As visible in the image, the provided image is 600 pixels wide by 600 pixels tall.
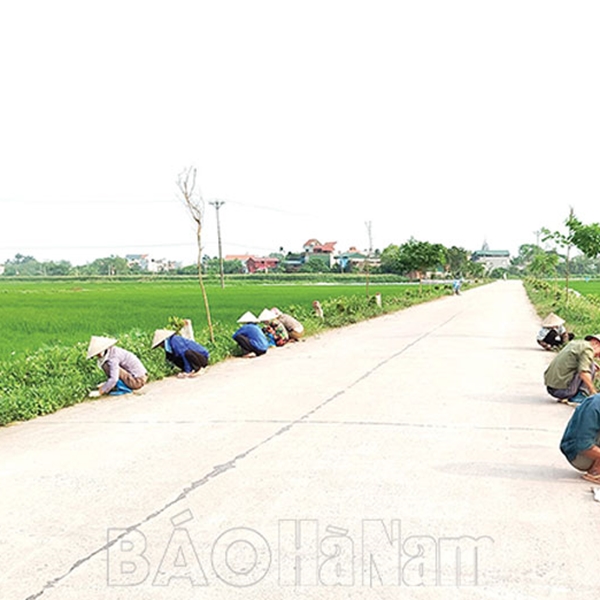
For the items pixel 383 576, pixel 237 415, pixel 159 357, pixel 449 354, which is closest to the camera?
pixel 383 576

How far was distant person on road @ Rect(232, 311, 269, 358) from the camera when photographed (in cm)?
1434

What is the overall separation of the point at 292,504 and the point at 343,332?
51.6ft

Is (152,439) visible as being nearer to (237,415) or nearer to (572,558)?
(237,415)

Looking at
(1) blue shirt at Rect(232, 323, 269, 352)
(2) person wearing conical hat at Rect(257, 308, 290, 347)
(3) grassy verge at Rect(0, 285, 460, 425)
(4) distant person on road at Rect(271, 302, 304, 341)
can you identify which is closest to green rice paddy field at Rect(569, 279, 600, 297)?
(4) distant person on road at Rect(271, 302, 304, 341)

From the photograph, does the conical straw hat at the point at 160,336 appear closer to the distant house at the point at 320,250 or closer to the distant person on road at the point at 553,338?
the distant person on road at the point at 553,338

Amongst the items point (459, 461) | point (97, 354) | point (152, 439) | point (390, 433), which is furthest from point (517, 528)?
point (97, 354)

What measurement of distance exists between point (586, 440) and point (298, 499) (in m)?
2.20

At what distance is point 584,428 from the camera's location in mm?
5617

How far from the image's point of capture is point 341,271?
128000 millimetres

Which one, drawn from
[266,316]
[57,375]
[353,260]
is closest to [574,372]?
[57,375]

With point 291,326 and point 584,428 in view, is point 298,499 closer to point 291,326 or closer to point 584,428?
point 584,428

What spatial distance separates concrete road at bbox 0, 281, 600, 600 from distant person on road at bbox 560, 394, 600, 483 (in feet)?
0.52

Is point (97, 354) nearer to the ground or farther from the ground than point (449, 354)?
farther from the ground

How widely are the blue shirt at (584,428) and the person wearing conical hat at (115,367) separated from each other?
237 inches
